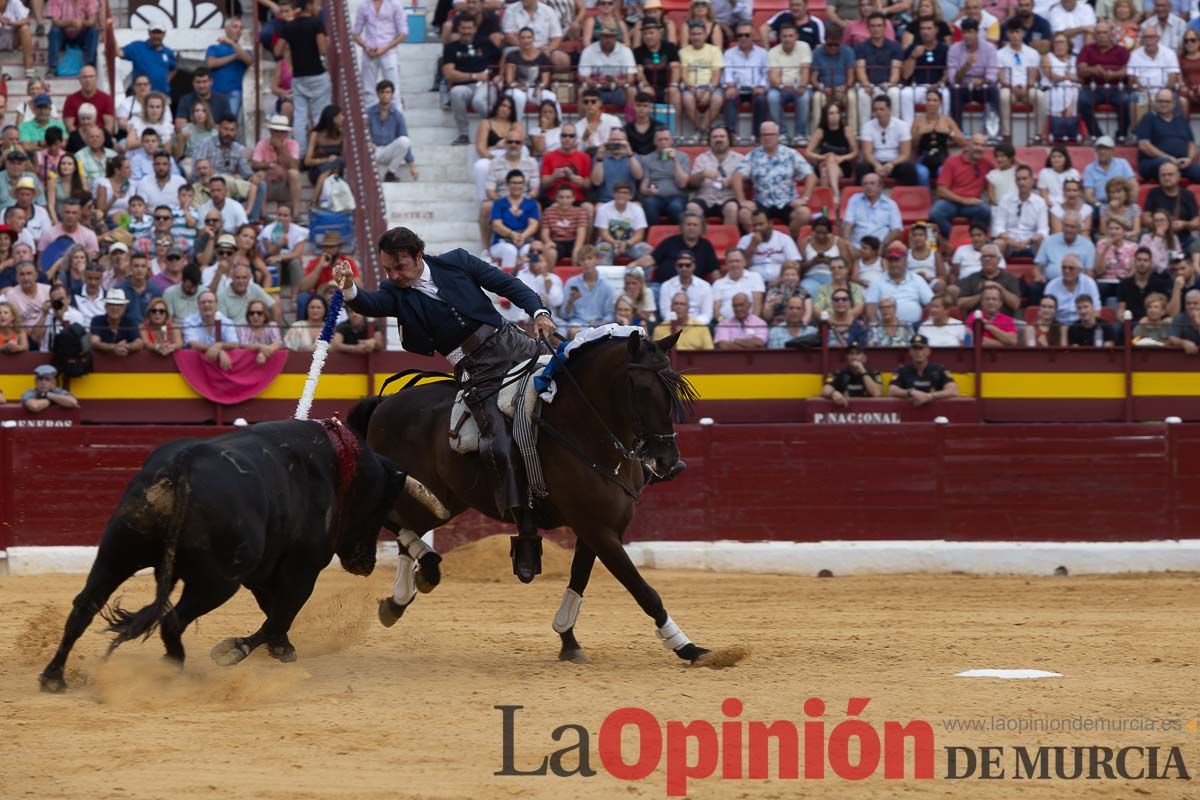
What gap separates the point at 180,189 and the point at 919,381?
651 centimetres

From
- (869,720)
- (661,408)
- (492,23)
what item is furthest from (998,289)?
(869,720)

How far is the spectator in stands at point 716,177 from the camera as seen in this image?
1648 cm

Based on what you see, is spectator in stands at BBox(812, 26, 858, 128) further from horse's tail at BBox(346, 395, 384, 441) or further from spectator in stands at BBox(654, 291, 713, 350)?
horse's tail at BBox(346, 395, 384, 441)

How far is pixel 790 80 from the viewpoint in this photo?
17.8 metres

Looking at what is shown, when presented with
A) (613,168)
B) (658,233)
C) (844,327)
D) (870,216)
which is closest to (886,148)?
(870,216)

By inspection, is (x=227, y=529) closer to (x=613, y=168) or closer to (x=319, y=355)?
(x=319, y=355)

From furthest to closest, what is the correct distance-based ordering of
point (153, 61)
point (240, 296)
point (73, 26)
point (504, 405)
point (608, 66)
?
point (73, 26) < point (153, 61) < point (608, 66) < point (240, 296) < point (504, 405)

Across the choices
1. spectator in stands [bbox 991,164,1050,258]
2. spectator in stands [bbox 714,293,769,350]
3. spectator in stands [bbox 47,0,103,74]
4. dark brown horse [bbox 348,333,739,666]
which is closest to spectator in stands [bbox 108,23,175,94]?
spectator in stands [bbox 47,0,103,74]

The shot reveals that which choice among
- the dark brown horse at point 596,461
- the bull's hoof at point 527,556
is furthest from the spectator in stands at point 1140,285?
the bull's hoof at point 527,556

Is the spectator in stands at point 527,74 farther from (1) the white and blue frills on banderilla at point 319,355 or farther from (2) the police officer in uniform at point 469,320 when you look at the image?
(1) the white and blue frills on banderilla at point 319,355

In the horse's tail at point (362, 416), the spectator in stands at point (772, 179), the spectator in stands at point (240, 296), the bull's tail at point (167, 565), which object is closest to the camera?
the bull's tail at point (167, 565)

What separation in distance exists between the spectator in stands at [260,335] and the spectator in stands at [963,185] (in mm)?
5448

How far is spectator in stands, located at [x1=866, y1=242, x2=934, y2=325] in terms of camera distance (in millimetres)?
15188

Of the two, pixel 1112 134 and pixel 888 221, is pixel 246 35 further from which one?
pixel 1112 134
